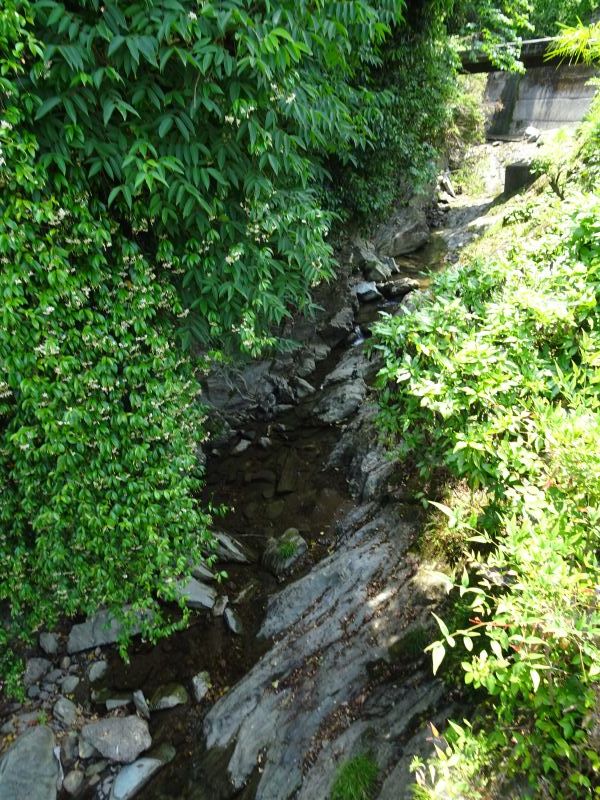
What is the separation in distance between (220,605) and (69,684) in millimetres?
1874

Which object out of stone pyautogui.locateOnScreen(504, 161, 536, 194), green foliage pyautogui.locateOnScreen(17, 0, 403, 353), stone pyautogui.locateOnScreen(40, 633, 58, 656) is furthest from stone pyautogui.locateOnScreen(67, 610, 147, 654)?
stone pyautogui.locateOnScreen(504, 161, 536, 194)

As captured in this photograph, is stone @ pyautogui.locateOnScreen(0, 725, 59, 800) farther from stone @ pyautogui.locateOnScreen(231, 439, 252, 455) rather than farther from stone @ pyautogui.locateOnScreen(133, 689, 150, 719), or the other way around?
stone @ pyautogui.locateOnScreen(231, 439, 252, 455)

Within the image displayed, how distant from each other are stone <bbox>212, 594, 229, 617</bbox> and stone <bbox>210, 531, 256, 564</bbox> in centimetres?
57

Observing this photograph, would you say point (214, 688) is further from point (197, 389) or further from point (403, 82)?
point (403, 82)

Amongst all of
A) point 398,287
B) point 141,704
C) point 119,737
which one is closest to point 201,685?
point 141,704

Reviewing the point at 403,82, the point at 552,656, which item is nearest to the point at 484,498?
the point at 552,656

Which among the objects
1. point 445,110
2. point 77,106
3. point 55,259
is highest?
point 445,110

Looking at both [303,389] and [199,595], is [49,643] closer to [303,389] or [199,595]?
[199,595]

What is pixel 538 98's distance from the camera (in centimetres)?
2455

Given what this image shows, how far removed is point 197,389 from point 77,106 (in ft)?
8.89

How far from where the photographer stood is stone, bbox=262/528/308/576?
6.69 metres

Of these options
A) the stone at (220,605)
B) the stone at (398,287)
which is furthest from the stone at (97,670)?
the stone at (398,287)

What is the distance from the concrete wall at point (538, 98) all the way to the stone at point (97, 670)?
26519 mm

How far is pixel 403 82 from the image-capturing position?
10.4 m
